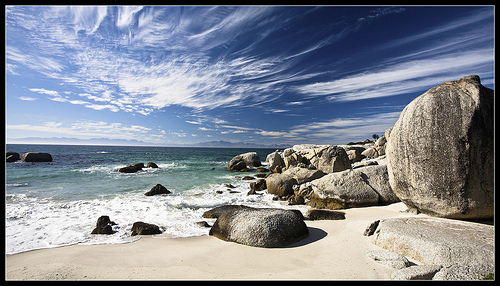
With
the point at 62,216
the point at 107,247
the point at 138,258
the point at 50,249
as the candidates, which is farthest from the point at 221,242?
the point at 62,216

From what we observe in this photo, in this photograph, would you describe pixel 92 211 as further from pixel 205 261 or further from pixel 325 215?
pixel 325 215

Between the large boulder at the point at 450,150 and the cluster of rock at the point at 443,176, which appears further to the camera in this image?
the large boulder at the point at 450,150

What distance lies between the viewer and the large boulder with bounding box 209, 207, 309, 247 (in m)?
4.73

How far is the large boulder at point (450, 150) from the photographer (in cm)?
424

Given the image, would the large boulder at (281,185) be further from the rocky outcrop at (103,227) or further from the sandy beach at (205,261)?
the rocky outcrop at (103,227)

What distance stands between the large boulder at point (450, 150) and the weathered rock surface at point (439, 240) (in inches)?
17.9

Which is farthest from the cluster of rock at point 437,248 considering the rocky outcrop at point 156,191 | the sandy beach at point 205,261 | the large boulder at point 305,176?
the rocky outcrop at point 156,191

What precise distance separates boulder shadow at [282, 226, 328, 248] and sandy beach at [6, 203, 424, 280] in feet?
0.07

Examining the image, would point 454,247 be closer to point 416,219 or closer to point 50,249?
point 416,219

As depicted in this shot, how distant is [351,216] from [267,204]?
3.85m

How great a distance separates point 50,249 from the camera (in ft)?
16.4

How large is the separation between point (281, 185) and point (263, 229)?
250 inches

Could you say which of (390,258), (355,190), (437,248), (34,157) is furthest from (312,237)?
(34,157)

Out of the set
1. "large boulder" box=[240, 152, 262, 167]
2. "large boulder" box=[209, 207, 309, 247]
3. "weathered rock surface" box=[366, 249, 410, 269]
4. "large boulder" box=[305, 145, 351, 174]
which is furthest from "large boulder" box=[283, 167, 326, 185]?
"large boulder" box=[240, 152, 262, 167]
